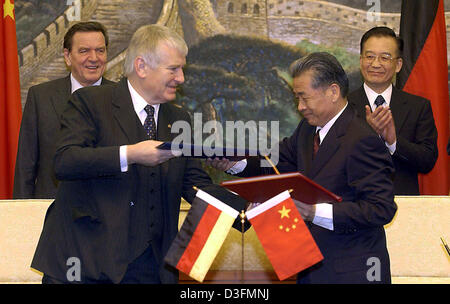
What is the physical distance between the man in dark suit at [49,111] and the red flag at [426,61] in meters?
2.62

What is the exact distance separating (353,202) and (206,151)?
0.79 metres

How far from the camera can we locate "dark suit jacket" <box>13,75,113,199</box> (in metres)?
4.80

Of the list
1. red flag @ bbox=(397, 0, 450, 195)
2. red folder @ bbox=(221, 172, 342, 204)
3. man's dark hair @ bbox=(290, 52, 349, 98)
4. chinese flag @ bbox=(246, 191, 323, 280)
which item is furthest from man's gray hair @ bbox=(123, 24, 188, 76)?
red flag @ bbox=(397, 0, 450, 195)

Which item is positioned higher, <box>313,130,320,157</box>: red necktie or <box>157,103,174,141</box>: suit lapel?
<box>157,103,174,141</box>: suit lapel

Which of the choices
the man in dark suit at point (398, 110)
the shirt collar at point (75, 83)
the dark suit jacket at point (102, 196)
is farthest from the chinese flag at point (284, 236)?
the shirt collar at point (75, 83)

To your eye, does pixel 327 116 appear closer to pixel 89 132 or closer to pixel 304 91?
pixel 304 91

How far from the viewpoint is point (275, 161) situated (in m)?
3.80

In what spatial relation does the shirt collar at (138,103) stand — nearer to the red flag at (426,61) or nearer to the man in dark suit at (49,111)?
the man in dark suit at (49,111)

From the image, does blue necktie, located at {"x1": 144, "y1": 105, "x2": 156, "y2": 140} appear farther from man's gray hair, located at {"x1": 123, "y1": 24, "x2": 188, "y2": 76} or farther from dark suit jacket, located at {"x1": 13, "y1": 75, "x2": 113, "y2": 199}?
dark suit jacket, located at {"x1": 13, "y1": 75, "x2": 113, "y2": 199}

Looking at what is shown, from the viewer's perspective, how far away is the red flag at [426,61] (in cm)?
569

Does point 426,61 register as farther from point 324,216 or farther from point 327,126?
point 324,216

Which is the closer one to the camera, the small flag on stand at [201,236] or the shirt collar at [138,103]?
the small flag on stand at [201,236]

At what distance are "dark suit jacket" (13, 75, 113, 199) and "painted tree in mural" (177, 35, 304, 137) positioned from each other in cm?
140
